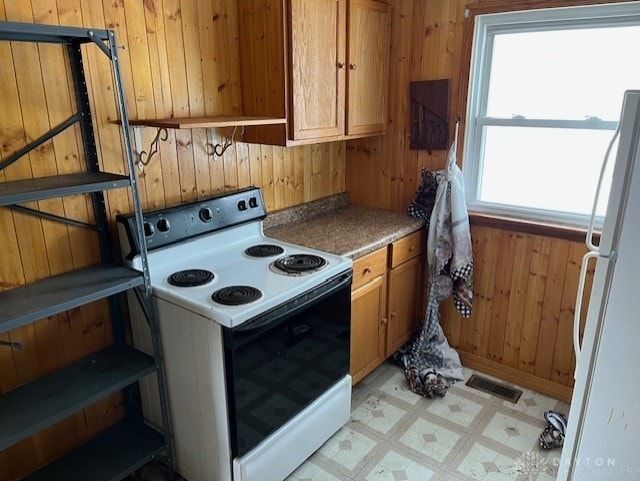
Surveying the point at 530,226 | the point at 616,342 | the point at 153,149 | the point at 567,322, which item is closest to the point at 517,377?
the point at 567,322

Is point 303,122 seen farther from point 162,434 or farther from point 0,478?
point 0,478

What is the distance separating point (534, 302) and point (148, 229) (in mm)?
2056

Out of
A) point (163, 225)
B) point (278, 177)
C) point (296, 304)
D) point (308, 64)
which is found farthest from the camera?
point (278, 177)

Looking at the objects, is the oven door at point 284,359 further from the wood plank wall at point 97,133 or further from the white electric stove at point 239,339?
the wood plank wall at point 97,133

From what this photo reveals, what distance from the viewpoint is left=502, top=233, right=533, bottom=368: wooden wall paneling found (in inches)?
103

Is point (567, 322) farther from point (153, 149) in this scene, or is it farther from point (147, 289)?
point (153, 149)

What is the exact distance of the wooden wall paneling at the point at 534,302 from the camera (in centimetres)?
256

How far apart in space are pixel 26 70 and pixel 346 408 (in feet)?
6.48

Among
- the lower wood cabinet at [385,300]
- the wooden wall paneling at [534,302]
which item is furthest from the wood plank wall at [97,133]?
the wooden wall paneling at [534,302]

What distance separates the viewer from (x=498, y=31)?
2.54 m

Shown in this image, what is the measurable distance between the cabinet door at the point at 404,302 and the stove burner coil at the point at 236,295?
1.05m

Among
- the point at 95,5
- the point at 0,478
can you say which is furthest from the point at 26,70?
the point at 0,478

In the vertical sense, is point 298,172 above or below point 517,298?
above

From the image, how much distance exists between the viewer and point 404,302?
2.89 metres
